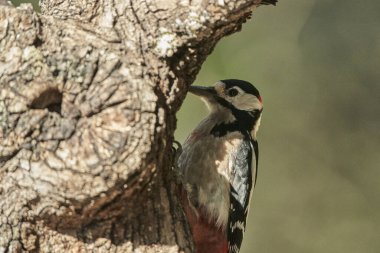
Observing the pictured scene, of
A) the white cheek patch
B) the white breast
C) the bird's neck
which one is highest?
the white cheek patch

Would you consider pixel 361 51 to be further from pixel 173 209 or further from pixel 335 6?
pixel 173 209

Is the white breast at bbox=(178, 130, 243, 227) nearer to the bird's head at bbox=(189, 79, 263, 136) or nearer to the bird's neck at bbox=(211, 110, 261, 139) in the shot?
the bird's neck at bbox=(211, 110, 261, 139)

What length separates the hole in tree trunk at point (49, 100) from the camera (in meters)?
2.48

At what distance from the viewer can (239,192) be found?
13.5ft

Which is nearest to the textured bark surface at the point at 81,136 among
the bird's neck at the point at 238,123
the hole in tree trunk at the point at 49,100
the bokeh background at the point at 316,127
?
the hole in tree trunk at the point at 49,100

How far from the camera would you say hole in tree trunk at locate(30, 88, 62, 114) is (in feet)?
8.14

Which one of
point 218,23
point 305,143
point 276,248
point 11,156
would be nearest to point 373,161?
point 305,143

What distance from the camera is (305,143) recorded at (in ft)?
22.7

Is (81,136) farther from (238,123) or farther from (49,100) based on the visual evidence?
(238,123)

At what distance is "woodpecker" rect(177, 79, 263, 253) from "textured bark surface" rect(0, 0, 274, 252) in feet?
3.48

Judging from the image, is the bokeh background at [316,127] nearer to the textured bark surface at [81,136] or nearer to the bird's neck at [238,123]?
the bird's neck at [238,123]

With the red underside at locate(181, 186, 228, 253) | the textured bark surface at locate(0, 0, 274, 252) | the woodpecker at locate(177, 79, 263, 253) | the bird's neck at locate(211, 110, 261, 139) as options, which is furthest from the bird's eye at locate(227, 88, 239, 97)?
the textured bark surface at locate(0, 0, 274, 252)

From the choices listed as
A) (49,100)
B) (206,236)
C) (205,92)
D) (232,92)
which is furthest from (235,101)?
(49,100)

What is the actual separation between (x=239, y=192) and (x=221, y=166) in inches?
6.8
